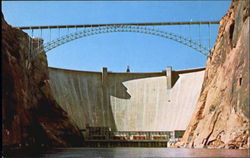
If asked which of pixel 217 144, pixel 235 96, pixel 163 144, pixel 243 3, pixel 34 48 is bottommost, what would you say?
pixel 163 144

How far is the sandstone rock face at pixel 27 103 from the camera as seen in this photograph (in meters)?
54.1

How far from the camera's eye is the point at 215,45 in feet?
226

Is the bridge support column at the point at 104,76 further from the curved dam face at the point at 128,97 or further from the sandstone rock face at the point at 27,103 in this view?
the sandstone rock face at the point at 27,103

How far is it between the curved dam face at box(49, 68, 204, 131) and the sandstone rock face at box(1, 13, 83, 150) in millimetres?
14846

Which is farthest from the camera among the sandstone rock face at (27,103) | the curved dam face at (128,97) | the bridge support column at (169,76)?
the bridge support column at (169,76)

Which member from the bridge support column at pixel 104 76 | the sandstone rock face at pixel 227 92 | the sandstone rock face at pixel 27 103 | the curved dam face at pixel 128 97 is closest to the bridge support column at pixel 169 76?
the curved dam face at pixel 128 97

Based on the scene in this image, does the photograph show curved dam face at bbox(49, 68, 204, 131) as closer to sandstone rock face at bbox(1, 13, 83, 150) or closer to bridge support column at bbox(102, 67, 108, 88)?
bridge support column at bbox(102, 67, 108, 88)

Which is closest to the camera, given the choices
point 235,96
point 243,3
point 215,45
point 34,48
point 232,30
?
point 235,96

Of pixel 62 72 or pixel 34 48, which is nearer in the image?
pixel 34 48

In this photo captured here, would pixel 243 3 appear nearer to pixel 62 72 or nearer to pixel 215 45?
pixel 215 45

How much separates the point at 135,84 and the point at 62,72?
19583mm

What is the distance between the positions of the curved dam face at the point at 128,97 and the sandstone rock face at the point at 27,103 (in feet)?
48.7

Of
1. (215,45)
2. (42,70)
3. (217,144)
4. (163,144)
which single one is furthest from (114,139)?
(217,144)

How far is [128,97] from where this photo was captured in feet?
328
